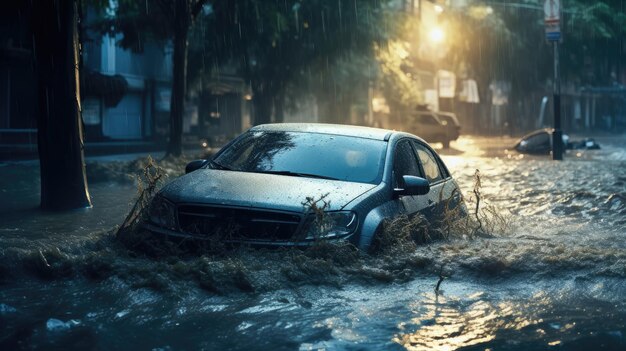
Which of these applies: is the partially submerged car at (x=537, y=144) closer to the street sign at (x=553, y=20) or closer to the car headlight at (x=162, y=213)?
the street sign at (x=553, y=20)

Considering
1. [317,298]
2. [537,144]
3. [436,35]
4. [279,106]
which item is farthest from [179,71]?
[436,35]

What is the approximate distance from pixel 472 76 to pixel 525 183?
46.3 m

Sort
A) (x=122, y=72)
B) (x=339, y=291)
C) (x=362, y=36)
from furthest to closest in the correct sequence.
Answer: (x=122, y=72) < (x=362, y=36) < (x=339, y=291)

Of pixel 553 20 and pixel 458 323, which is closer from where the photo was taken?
pixel 458 323

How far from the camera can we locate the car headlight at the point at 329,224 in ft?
22.7

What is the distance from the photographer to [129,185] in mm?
17609

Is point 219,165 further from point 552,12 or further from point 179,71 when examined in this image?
point 552,12

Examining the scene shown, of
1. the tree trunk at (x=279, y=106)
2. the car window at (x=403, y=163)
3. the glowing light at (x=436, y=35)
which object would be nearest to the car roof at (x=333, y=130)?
the car window at (x=403, y=163)

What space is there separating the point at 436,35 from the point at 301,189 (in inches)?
2222

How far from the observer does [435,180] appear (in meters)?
9.36

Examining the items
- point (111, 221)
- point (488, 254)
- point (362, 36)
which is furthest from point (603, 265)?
point (362, 36)

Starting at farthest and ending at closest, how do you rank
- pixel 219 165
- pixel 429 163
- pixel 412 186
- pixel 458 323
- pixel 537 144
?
1. pixel 537 144
2. pixel 429 163
3. pixel 219 165
4. pixel 412 186
5. pixel 458 323

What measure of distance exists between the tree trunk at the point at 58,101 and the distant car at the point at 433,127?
96.9ft

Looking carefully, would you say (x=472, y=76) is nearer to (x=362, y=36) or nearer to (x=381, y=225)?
(x=362, y=36)
